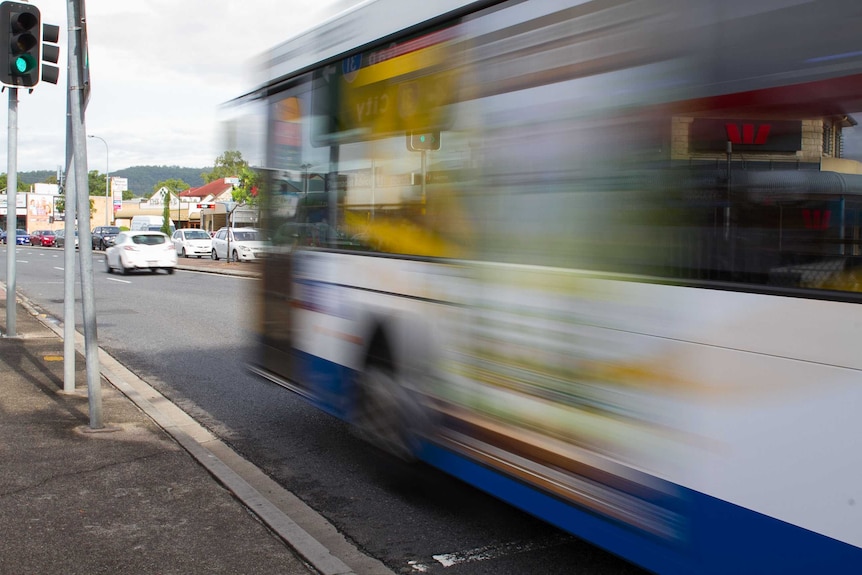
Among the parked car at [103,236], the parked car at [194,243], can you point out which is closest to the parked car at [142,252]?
the parked car at [194,243]

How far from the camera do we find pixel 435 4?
4570 millimetres

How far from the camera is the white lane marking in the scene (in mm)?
4266

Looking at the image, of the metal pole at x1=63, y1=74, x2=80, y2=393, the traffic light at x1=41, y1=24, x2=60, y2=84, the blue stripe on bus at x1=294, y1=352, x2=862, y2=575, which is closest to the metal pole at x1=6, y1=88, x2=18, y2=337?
the traffic light at x1=41, y1=24, x2=60, y2=84

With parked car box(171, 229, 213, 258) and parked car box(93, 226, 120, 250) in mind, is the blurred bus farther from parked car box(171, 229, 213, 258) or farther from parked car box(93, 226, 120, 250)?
parked car box(93, 226, 120, 250)

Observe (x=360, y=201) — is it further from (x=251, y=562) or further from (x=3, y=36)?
(x=3, y=36)

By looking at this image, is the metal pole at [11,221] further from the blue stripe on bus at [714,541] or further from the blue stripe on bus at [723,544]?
the blue stripe on bus at [723,544]

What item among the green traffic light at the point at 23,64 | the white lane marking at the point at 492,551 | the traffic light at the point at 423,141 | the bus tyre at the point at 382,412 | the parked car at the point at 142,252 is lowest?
the white lane marking at the point at 492,551

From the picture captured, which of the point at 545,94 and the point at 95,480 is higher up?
the point at 545,94

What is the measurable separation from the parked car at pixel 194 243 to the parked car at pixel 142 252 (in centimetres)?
1309

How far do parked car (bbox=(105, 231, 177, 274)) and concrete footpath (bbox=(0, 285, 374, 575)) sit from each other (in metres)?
20.9

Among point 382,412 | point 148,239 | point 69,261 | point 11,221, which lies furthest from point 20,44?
point 148,239

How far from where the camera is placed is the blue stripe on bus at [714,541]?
2.63 m

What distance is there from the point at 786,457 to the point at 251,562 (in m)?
2.64

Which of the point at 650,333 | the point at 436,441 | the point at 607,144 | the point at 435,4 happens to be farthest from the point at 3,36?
the point at 650,333
